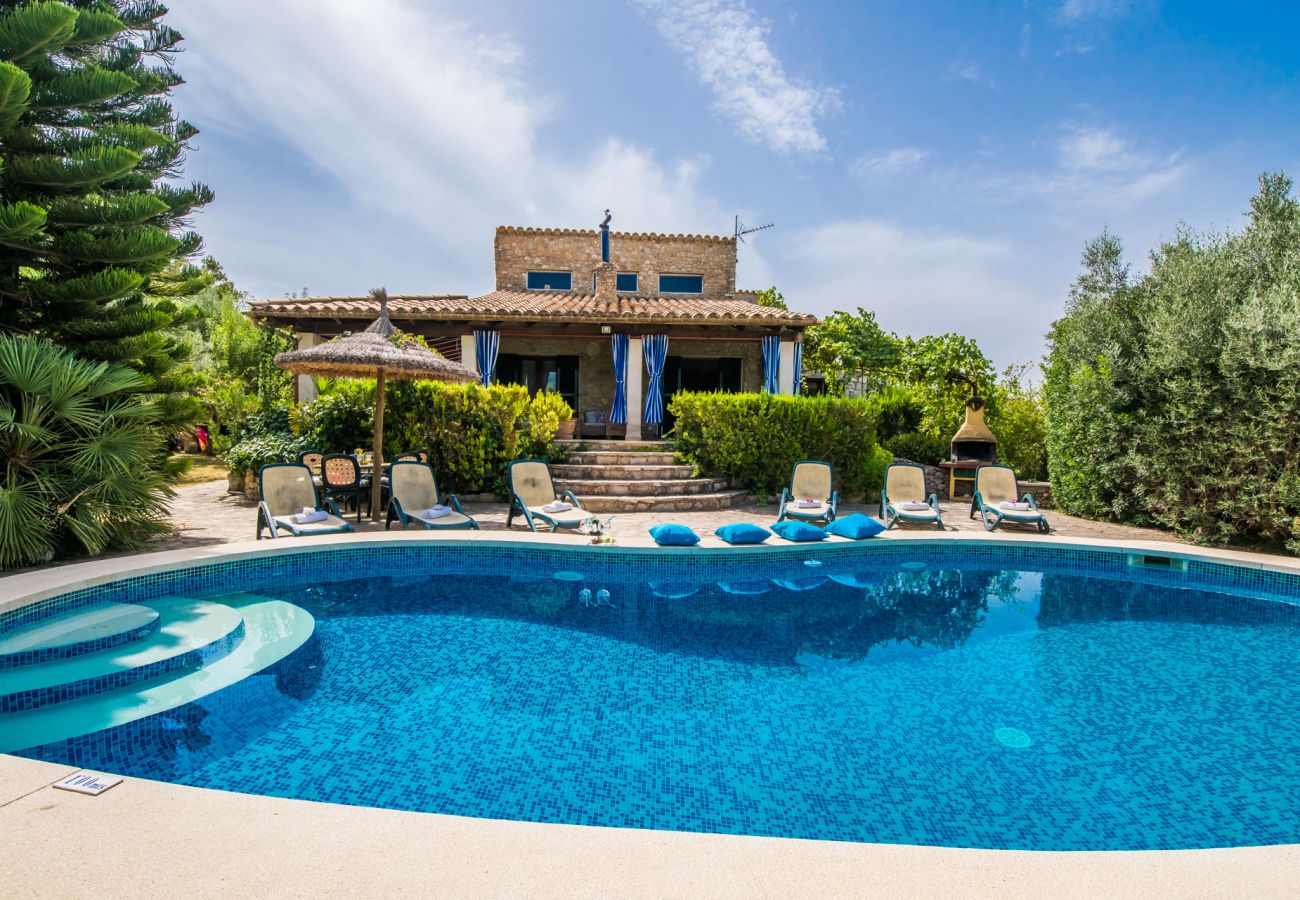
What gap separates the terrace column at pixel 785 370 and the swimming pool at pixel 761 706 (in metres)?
9.65

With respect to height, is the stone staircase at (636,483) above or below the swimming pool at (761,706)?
above

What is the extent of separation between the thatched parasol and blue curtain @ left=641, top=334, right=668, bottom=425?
6747 mm

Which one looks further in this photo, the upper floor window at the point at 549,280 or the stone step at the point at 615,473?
the upper floor window at the point at 549,280

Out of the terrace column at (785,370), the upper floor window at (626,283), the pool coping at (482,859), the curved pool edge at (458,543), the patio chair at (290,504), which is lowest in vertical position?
the pool coping at (482,859)

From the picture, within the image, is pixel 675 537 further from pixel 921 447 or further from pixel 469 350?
pixel 469 350

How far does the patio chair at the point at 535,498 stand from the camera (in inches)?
350

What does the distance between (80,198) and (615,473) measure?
28.1ft

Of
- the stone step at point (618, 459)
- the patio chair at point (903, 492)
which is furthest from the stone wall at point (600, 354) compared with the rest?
the patio chair at point (903, 492)

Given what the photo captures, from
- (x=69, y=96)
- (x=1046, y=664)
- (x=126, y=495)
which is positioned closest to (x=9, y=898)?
(x=1046, y=664)

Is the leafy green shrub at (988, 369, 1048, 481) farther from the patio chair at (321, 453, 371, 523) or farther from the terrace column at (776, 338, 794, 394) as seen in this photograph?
the patio chair at (321, 453, 371, 523)

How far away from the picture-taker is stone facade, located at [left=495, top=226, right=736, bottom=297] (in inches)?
811

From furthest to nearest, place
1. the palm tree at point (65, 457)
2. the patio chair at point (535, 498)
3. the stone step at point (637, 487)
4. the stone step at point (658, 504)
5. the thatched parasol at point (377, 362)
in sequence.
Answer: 1. the stone step at point (637, 487)
2. the stone step at point (658, 504)
3. the patio chair at point (535, 498)
4. the thatched parasol at point (377, 362)
5. the palm tree at point (65, 457)

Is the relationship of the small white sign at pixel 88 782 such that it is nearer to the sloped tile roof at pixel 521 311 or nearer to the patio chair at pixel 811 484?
the patio chair at pixel 811 484

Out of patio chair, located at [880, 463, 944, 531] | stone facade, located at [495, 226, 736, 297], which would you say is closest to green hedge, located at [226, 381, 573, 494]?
patio chair, located at [880, 463, 944, 531]
